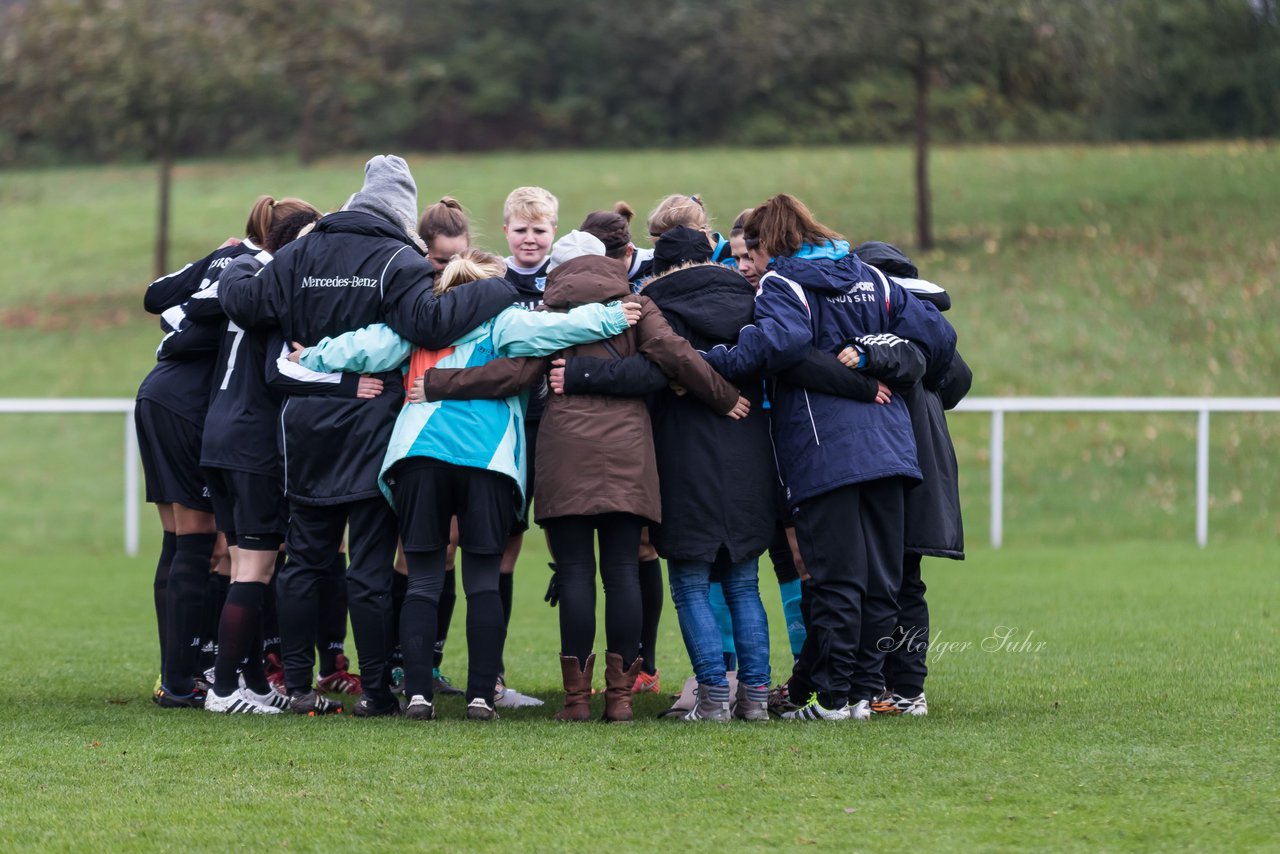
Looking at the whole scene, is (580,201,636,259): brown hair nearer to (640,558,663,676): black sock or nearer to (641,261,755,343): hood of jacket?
(641,261,755,343): hood of jacket

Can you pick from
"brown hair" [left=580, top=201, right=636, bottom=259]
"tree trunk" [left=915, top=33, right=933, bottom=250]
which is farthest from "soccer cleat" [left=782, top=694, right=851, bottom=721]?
"tree trunk" [left=915, top=33, right=933, bottom=250]

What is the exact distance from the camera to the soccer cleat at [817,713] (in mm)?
5660

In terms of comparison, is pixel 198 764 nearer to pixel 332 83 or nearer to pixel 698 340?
pixel 698 340

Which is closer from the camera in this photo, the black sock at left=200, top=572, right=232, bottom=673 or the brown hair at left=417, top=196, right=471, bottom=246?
the brown hair at left=417, top=196, right=471, bottom=246

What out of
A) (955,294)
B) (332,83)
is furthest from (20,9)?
(955,294)

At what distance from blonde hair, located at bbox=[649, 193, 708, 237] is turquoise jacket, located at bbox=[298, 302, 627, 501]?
26.9 inches

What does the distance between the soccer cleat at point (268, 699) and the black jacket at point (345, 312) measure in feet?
2.60

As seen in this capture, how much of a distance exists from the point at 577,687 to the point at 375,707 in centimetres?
74

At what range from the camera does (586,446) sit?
5.51 meters

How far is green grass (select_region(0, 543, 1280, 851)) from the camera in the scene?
13.4ft

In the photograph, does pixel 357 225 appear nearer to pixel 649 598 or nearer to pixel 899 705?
pixel 649 598

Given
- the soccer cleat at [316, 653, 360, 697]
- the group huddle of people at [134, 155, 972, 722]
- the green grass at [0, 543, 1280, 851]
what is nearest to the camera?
the green grass at [0, 543, 1280, 851]

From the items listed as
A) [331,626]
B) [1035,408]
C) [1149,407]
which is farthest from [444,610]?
[1149,407]

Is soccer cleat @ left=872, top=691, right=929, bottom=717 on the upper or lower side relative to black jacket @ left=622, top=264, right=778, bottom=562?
lower
